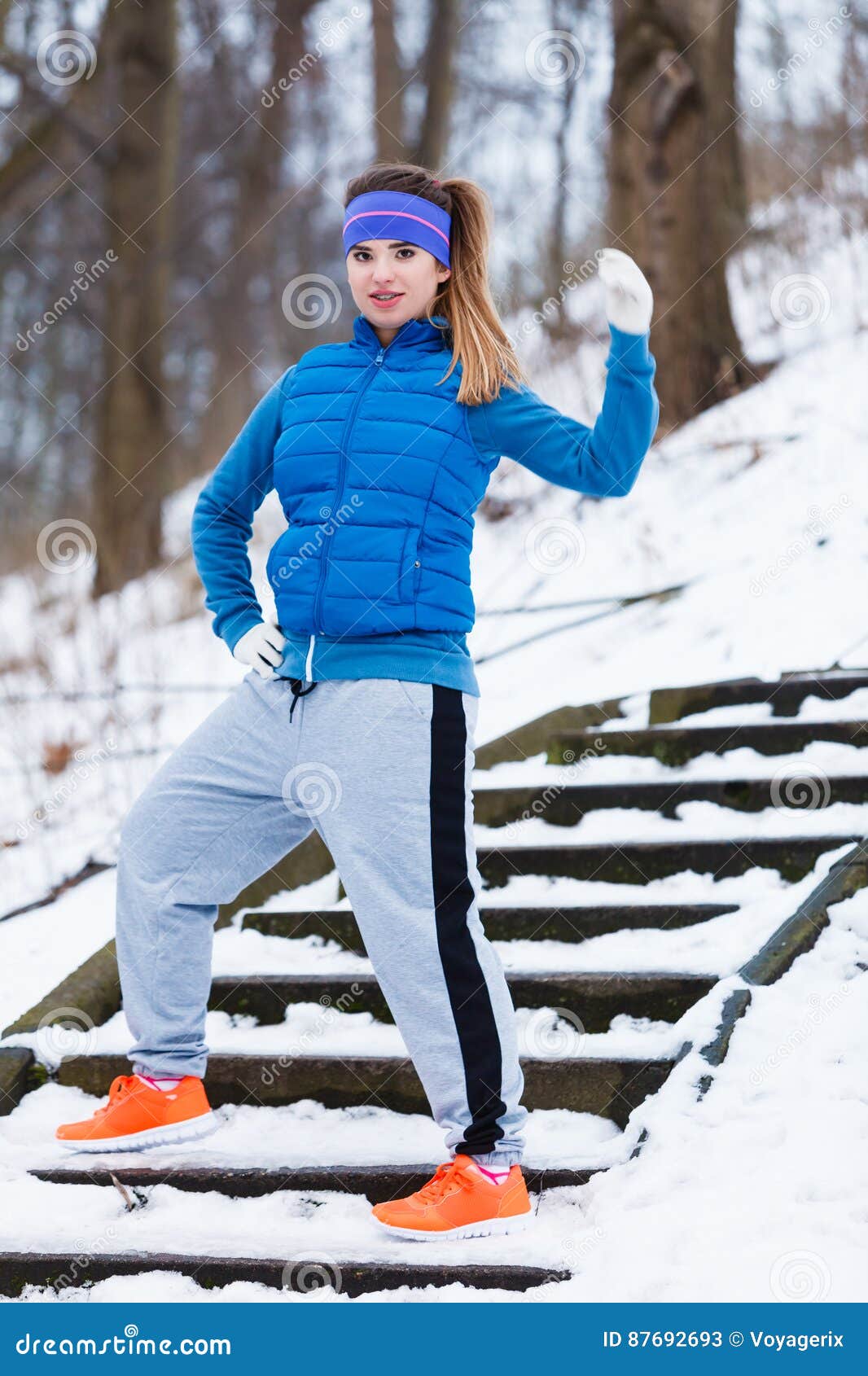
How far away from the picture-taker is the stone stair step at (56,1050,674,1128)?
2.46 metres

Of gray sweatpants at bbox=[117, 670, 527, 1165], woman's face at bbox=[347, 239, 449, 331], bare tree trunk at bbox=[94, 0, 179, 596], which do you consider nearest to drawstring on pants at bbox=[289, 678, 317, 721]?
gray sweatpants at bbox=[117, 670, 527, 1165]

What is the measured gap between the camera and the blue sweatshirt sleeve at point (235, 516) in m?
2.45

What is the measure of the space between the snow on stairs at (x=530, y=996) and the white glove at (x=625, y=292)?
1.27 metres

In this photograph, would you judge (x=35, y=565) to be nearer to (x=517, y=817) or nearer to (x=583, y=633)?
(x=583, y=633)

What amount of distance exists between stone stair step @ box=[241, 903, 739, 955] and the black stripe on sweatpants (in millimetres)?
854

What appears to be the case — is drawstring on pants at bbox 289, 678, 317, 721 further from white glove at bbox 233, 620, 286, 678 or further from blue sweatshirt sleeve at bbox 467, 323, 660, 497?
blue sweatshirt sleeve at bbox 467, 323, 660, 497

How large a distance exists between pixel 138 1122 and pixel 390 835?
75cm

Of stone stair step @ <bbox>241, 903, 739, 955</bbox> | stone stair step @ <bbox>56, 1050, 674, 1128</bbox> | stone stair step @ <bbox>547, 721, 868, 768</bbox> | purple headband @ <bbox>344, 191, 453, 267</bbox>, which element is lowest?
stone stair step @ <bbox>56, 1050, 674, 1128</bbox>

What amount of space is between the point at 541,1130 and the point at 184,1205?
0.65m

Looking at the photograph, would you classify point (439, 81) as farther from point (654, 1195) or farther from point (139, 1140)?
point (654, 1195)

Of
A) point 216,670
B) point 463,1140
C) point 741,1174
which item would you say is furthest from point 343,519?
point 216,670

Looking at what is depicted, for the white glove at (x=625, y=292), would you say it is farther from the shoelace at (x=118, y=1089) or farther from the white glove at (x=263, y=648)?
the shoelace at (x=118, y=1089)

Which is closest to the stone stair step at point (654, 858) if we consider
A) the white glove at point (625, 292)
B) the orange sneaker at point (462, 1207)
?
the orange sneaker at point (462, 1207)

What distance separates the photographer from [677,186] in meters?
6.93
